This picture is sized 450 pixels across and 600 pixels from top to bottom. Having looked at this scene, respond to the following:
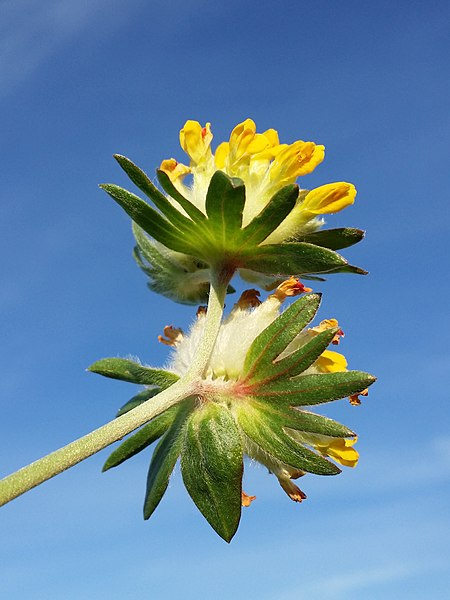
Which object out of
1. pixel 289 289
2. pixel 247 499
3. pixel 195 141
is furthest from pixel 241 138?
pixel 247 499

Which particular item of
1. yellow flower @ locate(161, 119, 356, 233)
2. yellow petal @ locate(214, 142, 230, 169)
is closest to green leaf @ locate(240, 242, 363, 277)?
yellow flower @ locate(161, 119, 356, 233)

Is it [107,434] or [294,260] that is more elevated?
[294,260]

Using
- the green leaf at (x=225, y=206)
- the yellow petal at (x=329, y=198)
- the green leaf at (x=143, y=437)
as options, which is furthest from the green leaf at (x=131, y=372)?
the yellow petal at (x=329, y=198)

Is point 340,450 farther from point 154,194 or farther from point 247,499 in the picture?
point 154,194

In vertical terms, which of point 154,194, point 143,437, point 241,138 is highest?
point 241,138

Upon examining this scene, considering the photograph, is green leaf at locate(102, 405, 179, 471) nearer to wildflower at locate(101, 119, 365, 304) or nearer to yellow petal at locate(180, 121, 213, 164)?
wildflower at locate(101, 119, 365, 304)

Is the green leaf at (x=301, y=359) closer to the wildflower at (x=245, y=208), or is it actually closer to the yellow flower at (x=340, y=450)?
the wildflower at (x=245, y=208)
